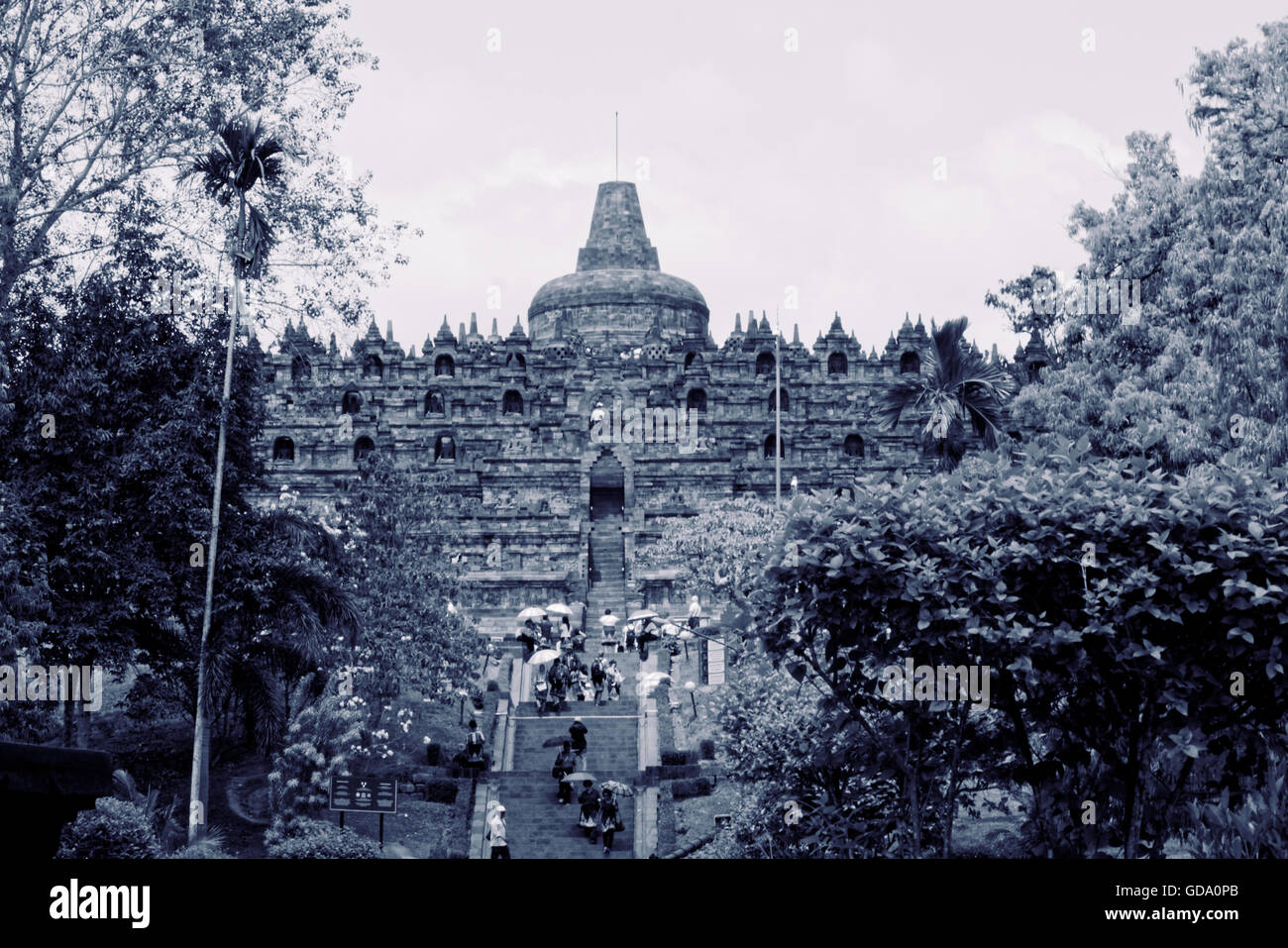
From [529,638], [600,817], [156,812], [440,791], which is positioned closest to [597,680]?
[529,638]

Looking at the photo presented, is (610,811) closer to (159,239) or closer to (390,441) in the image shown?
(159,239)

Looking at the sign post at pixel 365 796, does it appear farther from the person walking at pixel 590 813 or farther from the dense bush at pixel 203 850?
the person walking at pixel 590 813

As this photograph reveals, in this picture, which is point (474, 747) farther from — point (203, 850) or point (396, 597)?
point (203, 850)

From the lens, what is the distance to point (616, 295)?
244 ft

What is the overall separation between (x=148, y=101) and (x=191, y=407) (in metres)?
5.31

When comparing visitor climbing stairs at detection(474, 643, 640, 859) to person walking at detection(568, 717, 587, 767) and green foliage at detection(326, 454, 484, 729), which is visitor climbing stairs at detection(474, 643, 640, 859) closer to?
person walking at detection(568, 717, 587, 767)

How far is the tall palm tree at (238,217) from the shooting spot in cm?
2491

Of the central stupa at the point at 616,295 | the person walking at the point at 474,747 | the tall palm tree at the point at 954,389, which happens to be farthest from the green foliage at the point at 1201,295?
the central stupa at the point at 616,295

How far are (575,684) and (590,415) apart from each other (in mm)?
28235

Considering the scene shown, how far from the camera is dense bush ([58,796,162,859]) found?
1877cm
